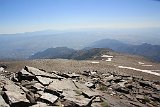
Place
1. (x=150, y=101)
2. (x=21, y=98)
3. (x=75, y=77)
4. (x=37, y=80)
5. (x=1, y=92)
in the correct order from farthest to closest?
1. (x=75, y=77)
2. (x=150, y=101)
3. (x=37, y=80)
4. (x=1, y=92)
5. (x=21, y=98)

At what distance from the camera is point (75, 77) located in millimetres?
25109

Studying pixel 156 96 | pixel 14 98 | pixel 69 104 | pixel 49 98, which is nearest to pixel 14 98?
pixel 14 98

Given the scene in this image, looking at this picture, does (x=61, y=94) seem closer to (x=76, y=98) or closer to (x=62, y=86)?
(x=76, y=98)

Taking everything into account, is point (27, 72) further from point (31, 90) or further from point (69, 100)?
point (69, 100)

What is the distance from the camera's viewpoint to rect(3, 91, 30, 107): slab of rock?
13.4m

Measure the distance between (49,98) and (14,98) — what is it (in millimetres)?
2528

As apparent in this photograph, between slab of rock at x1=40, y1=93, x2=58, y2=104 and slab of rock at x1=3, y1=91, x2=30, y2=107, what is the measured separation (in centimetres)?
146

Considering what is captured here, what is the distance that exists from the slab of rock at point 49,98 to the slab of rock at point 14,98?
1.46m

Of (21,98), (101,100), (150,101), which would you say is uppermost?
(21,98)

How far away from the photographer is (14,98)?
13.8 meters

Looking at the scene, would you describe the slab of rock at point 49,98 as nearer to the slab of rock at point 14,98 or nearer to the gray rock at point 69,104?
the gray rock at point 69,104

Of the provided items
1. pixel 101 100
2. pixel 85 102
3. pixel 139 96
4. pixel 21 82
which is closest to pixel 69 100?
pixel 85 102

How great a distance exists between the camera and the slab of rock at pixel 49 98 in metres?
14.9

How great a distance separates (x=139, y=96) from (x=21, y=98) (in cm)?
1238
